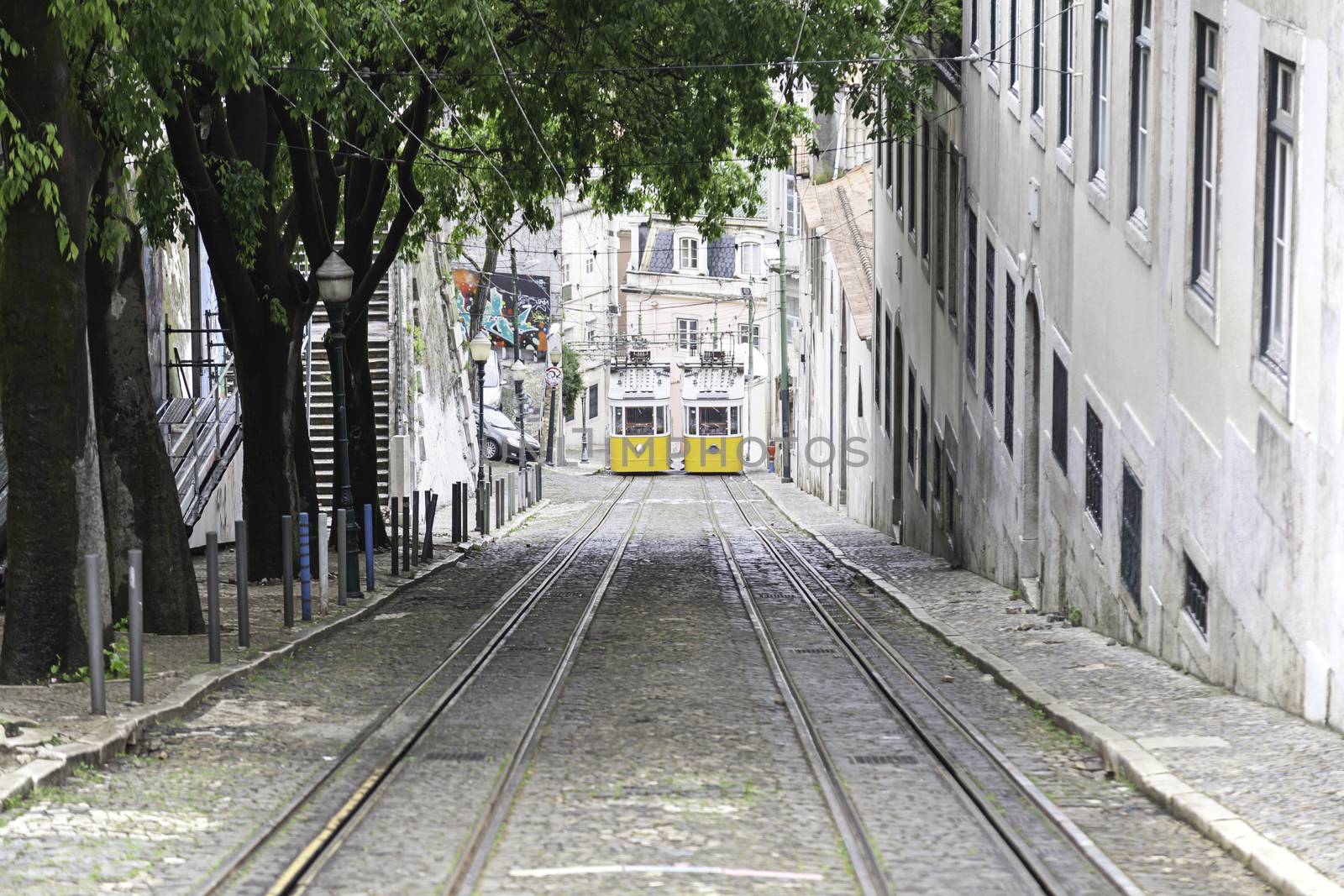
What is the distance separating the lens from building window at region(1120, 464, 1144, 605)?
41.2 ft

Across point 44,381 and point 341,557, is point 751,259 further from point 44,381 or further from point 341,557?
point 44,381

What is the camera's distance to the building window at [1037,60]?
16406 millimetres

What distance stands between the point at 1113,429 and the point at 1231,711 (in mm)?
4273

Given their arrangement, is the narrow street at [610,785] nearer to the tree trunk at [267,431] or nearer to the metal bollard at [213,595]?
the metal bollard at [213,595]

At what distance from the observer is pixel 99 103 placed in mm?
11672

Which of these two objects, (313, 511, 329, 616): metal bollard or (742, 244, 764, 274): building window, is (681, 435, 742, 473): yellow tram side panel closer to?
(742, 244, 764, 274): building window

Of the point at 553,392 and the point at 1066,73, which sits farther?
the point at 553,392

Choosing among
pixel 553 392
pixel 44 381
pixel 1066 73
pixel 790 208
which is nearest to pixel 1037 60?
pixel 1066 73

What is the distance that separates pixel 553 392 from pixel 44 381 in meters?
50.3

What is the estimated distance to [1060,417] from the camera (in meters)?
15.7

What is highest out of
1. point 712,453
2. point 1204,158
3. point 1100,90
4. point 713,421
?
point 1100,90

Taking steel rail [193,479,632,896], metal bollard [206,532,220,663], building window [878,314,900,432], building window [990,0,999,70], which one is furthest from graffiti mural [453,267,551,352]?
metal bollard [206,532,220,663]

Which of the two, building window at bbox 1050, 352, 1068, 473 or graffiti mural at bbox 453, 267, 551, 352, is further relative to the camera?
graffiti mural at bbox 453, 267, 551, 352

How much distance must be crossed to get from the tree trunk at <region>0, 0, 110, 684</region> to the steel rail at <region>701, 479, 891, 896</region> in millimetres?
4282
